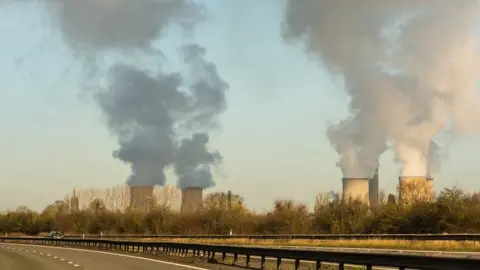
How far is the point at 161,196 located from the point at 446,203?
8181cm

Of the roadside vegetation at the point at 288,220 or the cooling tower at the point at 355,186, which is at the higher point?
the cooling tower at the point at 355,186

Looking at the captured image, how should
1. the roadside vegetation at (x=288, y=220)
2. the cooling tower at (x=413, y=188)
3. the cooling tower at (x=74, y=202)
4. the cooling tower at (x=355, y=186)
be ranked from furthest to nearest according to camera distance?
the cooling tower at (x=74, y=202), the cooling tower at (x=355, y=186), the cooling tower at (x=413, y=188), the roadside vegetation at (x=288, y=220)

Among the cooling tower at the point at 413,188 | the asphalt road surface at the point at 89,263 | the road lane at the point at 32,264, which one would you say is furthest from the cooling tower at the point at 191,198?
the road lane at the point at 32,264

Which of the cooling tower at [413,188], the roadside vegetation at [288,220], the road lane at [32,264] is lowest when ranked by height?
the road lane at [32,264]

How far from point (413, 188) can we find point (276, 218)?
16364 mm

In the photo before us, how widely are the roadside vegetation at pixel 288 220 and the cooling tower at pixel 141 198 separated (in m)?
1.81

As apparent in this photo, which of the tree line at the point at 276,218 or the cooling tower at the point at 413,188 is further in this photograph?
the cooling tower at the point at 413,188

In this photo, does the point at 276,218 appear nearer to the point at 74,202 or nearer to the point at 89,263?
the point at 89,263

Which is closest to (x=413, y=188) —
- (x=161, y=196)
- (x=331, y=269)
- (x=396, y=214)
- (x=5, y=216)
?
(x=396, y=214)

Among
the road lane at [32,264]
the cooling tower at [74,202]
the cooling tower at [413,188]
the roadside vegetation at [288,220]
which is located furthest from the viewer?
the cooling tower at [74,202]

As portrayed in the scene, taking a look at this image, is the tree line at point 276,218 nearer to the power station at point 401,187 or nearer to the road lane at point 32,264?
the power station at point 401,187

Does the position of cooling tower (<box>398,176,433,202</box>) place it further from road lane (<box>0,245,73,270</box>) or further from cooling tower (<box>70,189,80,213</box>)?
cooling tower (<box>70,189,80,213</box>)

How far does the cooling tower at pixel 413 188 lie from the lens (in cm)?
6562

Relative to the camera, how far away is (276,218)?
79.9 metres
